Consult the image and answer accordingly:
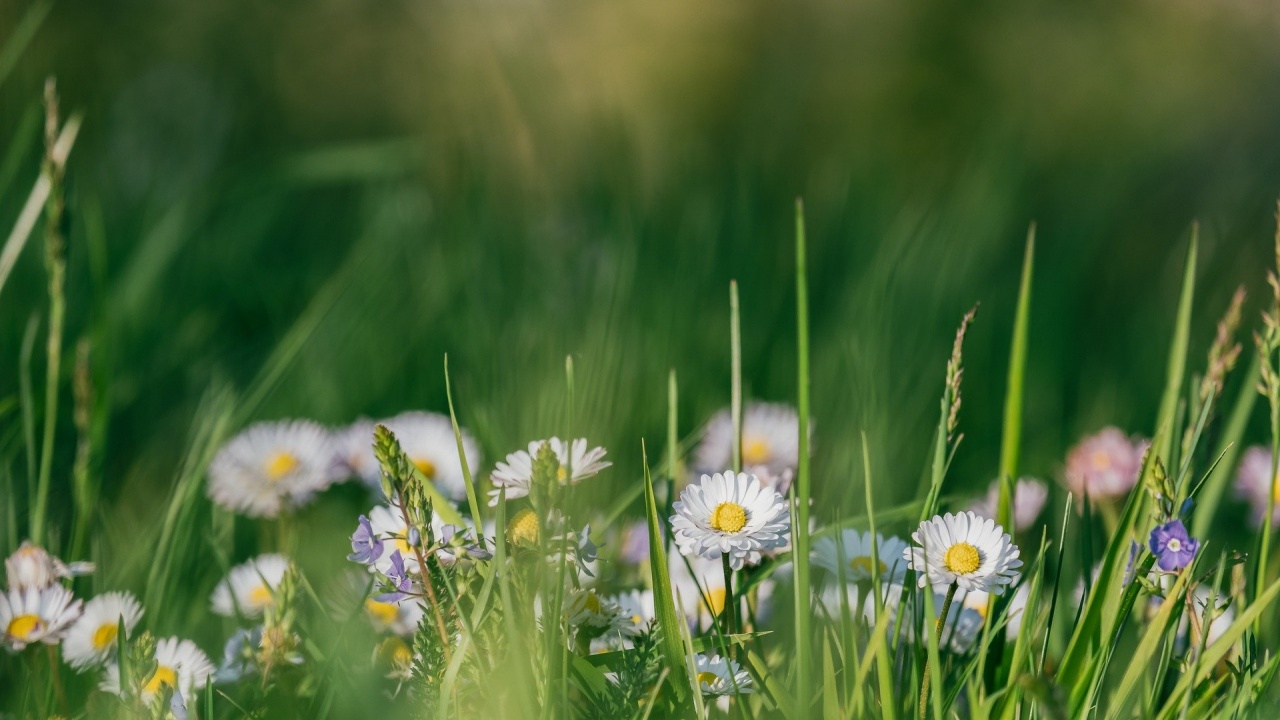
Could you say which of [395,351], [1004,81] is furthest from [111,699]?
[1004,81]

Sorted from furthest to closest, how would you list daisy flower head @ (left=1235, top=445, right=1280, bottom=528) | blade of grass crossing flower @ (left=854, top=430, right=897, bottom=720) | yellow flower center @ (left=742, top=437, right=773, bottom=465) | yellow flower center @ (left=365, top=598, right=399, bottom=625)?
yellow flower center @ (left=742, top=437, right=773, bottom=465) → daisy flower head @ (left=1235, top=445, right=1280, bottom=528) → yellow flower center @ (left=365, top=598, right=399, bottom=625) → blade of grass crossing flower @ (left=854, top=430, right=897, bottom=720)

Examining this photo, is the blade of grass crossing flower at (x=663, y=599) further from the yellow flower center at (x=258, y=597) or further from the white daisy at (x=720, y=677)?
the yellow flower center at (x=258, y=597)

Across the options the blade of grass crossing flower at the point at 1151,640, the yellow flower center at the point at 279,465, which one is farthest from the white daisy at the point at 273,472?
the blade of grass crossing flower at the point at 1151,640

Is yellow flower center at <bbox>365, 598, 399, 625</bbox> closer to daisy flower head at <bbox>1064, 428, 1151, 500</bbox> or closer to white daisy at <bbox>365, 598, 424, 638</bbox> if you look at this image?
white daisy at <bbox>365, 598, 424, 638</bbox>

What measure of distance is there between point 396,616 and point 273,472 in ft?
0.91

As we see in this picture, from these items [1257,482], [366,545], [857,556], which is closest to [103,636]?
[366,545]

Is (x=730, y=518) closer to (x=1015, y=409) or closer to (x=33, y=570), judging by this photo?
(x=1015, y=409)

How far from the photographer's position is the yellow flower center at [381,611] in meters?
0.91

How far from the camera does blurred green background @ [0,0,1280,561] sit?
4.60 ft

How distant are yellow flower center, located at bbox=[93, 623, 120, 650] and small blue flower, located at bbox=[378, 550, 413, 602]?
32 cm

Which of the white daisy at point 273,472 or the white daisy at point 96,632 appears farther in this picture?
the white daisy at point 273,472

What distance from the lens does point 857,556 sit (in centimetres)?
86

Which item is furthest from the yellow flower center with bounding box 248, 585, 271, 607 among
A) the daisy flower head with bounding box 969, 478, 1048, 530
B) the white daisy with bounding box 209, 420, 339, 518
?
the daisy flower head with bounding box 969, 478, 1048, 530

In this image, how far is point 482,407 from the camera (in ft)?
3.95
